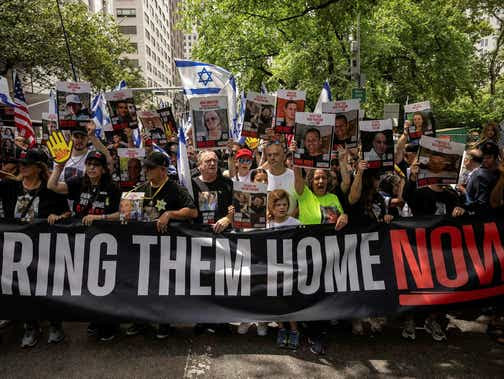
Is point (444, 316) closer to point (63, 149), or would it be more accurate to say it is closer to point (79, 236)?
point (79, 236)

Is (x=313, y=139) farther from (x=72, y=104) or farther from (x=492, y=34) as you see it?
(x=492, y=34)

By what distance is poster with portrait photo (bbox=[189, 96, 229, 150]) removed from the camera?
4.75 m

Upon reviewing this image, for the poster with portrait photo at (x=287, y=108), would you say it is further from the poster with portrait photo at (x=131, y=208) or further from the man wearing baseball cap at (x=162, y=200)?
the poster with portrait photo at (x=131, y=208)

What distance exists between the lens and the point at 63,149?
4809mm

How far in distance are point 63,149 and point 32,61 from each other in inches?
706

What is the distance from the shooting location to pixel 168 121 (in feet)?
22.5

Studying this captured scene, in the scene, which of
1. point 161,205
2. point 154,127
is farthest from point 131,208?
point 154,127

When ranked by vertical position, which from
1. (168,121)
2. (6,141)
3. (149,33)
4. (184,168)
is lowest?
(184,168)

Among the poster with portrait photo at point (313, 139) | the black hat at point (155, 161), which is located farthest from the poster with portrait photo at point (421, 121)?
the black hat at point (155, 161)

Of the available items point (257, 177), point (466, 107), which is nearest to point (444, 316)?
point (257, 177)

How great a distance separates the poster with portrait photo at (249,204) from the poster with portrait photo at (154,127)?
10.6ft

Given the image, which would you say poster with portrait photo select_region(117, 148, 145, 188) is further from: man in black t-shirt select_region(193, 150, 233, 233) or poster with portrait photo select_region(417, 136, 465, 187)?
poster with portrait photo select_region(417, 136, 465, 187)

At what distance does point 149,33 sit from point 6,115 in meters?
78.5

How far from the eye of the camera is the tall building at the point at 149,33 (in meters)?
71.4
